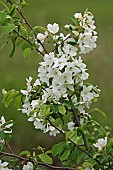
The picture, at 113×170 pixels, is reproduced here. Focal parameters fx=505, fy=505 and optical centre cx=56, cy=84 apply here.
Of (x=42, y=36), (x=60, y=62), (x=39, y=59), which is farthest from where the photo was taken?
(x=39, y=59)

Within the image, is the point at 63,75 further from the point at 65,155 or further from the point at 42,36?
the point at 65,155

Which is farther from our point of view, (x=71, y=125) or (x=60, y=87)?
(x=71, y=125)

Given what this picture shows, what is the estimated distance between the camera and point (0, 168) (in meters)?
1.72

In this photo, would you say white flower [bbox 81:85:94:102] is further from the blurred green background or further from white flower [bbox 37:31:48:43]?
the blurred green background

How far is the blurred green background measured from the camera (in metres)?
3.86

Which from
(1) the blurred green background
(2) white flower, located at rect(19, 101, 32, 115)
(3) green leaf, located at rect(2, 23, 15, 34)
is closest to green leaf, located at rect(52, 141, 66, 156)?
(2) white flower, located at rect(19, 101, 32, 115)

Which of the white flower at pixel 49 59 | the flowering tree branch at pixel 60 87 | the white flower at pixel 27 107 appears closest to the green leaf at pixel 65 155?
the flowering tree branch at pixel 60 87

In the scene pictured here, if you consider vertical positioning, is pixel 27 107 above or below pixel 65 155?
above

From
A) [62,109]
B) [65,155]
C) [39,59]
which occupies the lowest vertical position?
[65,155]

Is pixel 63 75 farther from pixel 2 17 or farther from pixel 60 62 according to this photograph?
pixel 2 17

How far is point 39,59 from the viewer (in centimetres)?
530

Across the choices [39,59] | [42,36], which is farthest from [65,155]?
[39,59]

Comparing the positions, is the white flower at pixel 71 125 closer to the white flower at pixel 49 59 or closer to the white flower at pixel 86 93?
the white flower at pixel 86 93

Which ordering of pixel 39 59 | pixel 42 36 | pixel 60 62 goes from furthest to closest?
pixel 39 59 < pixel 42 36 < pixel 60 62
